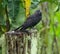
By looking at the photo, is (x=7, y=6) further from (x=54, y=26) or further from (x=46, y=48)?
(x=46, y=48)

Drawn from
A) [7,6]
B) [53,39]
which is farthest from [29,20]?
[53,39]

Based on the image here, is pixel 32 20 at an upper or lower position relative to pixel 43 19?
lower

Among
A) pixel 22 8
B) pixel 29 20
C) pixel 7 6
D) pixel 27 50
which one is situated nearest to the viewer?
pixel 27 50

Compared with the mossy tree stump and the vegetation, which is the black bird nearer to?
the vegetation

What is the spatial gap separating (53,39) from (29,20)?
1162 mm

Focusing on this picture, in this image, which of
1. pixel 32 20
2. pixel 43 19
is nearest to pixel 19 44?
pixel 43 19

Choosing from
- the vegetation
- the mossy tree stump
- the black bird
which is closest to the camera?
the mossy tree stump

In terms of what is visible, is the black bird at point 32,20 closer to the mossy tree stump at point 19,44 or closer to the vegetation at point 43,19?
the vegetation at point 43,19

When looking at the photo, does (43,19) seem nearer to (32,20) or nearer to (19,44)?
(19,44)

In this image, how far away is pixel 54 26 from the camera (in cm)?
288

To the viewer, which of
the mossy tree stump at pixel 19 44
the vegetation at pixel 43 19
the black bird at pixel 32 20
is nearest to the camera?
the mossy tree stump at pixel 19 44

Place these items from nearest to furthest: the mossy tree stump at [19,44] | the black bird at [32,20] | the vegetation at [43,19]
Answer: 1. the mossy tree stump at [19,44]
2. the vegetation at [43,19]
3. the black bird at [32,20]

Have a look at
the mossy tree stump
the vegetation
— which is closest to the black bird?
the vegetation

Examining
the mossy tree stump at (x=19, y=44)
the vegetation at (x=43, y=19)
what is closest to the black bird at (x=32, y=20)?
the vegetation at (x=43, y=19)
